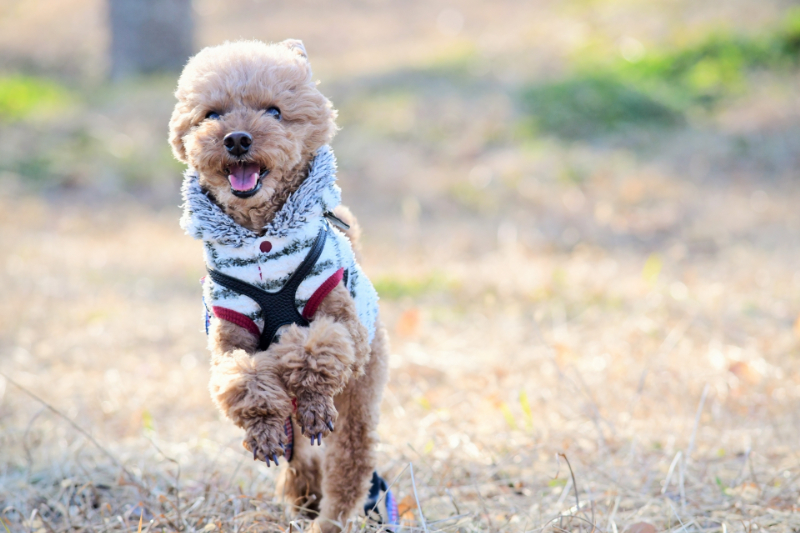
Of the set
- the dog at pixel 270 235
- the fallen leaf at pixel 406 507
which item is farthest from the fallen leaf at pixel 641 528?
the dog at pixel 270 235

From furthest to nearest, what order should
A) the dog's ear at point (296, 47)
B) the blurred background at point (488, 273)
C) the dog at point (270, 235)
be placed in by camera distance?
the blurred background at point (488, 273), the dog's ear at point (296, 47), the dog at point (270, 235)

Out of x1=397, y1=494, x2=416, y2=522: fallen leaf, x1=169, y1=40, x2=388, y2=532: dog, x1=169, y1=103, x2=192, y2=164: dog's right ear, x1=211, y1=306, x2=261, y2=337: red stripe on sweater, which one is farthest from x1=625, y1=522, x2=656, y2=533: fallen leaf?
x1=169, y1=103, x2=192, y2=164: dog's right ear

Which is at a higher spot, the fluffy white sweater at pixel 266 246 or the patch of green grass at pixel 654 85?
the patch of green grass at pixel 654 85

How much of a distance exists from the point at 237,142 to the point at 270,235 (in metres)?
0.30

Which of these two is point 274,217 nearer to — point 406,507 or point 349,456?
point 349,456

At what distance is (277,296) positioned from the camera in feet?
7.39

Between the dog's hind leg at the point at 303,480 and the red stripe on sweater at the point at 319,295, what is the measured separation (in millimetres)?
648

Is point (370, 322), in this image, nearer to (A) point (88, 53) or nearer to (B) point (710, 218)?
(B) point (710, 218)

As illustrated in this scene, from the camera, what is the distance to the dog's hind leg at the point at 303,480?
8.93 ft

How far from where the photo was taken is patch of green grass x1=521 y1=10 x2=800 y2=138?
9.95m

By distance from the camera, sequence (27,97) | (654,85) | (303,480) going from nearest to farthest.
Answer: (303,480) → (654,85) → (27,97)

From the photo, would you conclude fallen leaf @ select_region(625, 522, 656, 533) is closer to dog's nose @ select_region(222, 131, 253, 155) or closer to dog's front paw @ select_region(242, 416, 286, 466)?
dog's front paw @ select_region(242, 416, 286, 466)

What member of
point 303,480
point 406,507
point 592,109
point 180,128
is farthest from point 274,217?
point 592,109

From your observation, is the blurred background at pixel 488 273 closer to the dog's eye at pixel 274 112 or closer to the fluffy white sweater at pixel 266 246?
the fluffy white sweater at pixel 266 246
